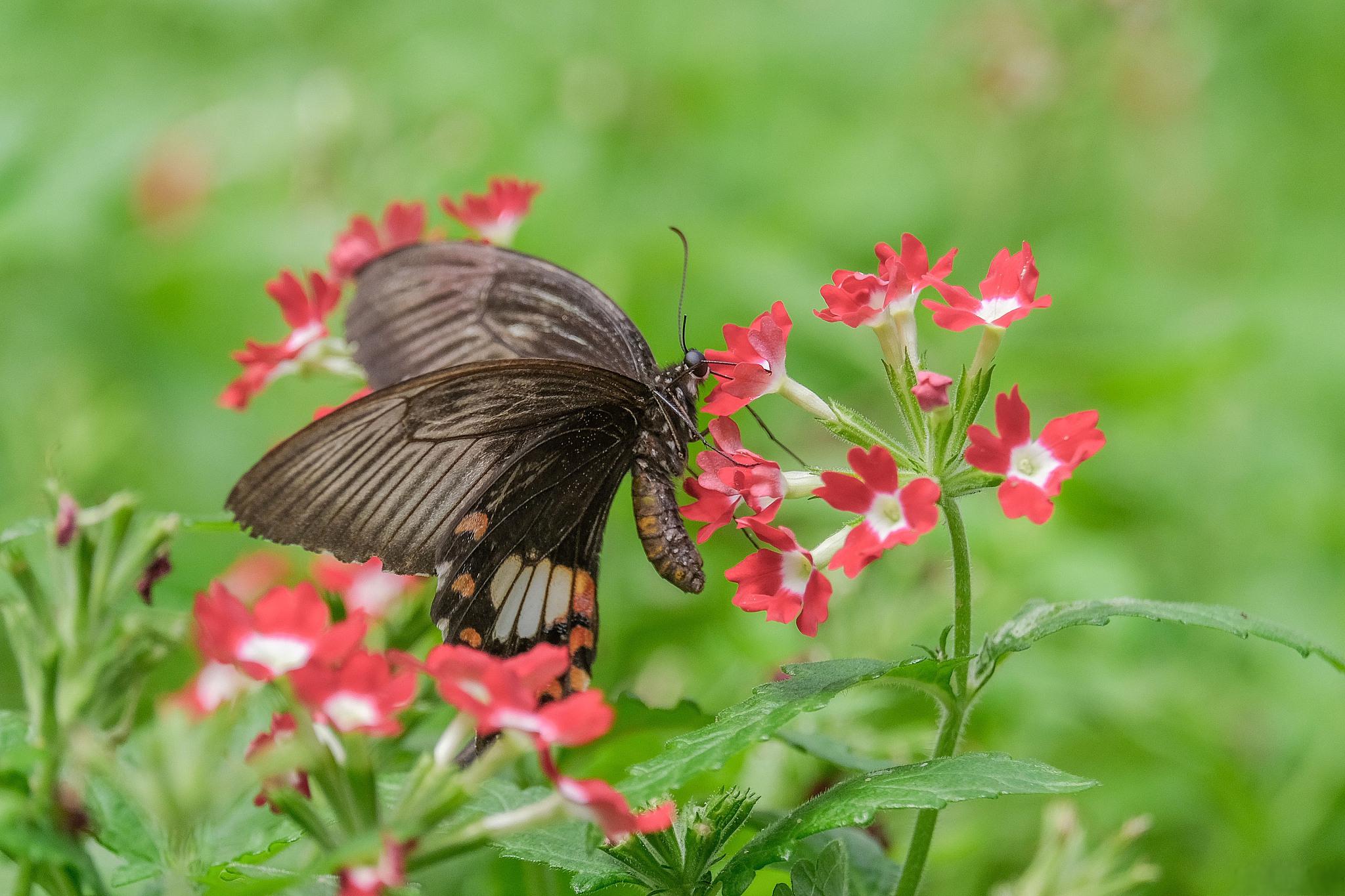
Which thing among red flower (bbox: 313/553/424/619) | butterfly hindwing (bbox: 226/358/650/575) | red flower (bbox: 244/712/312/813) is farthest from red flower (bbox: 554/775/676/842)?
red flower (bbox: 313/553/424/619)

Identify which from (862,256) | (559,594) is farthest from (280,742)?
(862,256)

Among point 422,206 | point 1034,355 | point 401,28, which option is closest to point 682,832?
point 422,206

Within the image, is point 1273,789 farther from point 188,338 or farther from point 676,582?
point 188,338

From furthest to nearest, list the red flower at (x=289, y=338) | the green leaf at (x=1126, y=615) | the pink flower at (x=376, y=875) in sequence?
the red flower at (x=289, y=338)
the green leaf at (x=1126, y=615)
the pink flower at (x=376, y=875)

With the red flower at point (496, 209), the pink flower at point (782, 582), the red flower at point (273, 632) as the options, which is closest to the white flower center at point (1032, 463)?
the pink flower at point (782, 582)

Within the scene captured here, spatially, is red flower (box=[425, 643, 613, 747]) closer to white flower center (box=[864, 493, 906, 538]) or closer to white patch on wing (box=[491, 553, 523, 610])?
white flower center (box=[864, 493, 906, 538])

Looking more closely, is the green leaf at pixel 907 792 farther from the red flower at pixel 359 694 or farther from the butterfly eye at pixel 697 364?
the butterfly eye at pixel 697 364
